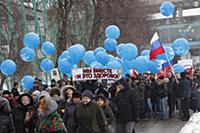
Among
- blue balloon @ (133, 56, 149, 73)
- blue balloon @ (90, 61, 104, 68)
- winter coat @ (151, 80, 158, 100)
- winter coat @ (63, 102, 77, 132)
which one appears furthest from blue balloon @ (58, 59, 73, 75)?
winter coat @ (63, 102, 77, 132)

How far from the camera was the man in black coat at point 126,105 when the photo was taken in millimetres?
8867

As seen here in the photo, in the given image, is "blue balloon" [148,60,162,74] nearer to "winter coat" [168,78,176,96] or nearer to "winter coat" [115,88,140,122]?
"winter coat" [168,78,176,96]

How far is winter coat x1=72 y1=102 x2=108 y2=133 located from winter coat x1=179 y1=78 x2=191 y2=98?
700 centimetres

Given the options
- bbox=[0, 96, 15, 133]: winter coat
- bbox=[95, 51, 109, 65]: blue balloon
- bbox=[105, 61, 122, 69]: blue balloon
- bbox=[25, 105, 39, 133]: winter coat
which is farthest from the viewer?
bbox=[95, 51, 109, 65]: blue balloon

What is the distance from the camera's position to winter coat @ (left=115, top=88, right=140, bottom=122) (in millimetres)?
8867

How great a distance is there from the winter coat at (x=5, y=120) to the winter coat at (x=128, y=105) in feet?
7.57

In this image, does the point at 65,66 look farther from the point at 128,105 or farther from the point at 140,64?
the point at 128,105

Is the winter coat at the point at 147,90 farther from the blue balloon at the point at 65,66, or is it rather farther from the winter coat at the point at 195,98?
the blue balloon at the point at 65,66

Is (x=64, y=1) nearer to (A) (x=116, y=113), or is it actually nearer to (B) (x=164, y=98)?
(B) (x=164, y=98)

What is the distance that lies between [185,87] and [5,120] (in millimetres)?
7286

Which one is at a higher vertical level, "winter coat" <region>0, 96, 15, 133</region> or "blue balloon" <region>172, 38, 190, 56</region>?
"blue balloon" <region>172, 38, 190, 56</region>

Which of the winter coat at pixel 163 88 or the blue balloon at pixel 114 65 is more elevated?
the blue balloon at pixel 114 65

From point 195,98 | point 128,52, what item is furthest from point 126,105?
point 195,98

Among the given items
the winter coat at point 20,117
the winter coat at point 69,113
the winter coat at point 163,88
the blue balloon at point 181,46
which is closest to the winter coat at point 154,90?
the winter coat at point 163,88
